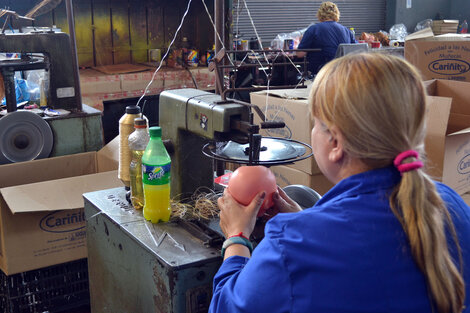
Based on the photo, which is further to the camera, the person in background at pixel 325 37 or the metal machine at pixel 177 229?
the person in background at pixel 325 37

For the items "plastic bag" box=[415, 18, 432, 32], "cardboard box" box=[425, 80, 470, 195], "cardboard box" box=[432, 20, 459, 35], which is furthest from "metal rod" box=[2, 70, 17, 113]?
"plastic bag" box=[415, 18, 432, 32]

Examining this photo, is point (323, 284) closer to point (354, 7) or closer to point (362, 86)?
point (362, 86)

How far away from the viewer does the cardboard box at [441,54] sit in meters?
2.73

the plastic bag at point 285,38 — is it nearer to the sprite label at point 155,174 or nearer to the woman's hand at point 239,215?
the sprite label at point 155,174

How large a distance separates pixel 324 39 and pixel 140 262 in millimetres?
3524

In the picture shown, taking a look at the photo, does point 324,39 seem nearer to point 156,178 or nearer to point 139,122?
point 139,122

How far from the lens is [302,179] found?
257cm

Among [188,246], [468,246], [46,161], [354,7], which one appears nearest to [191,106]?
[188,246]

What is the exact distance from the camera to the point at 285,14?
6.03 m

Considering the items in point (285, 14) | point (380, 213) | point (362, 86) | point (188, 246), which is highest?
point (285, 14)

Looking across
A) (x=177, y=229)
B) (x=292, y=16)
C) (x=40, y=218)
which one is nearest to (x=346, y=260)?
(x=177, y=229)

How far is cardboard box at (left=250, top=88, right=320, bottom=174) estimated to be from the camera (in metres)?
2.48

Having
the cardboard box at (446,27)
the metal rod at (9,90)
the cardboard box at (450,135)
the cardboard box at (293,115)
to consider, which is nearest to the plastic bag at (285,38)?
the cardboard box at (446,27)

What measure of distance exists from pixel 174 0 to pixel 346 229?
475cm
